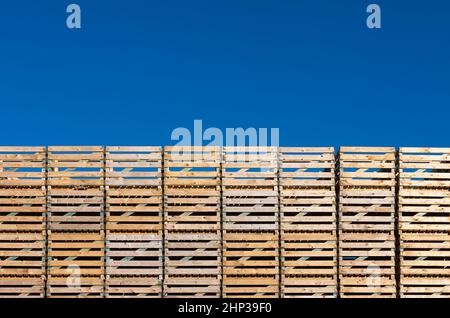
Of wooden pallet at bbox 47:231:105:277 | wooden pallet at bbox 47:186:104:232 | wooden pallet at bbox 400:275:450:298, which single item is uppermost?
wooden pallet at bbox 47:186:104:232

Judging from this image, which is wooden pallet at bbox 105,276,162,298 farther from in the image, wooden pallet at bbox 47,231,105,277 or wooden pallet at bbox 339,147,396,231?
wooden pallet at bbox 339,147,396,231

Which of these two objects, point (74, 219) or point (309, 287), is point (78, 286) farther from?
point (309, 287)

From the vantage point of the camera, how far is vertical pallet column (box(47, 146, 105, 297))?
52.2 ft

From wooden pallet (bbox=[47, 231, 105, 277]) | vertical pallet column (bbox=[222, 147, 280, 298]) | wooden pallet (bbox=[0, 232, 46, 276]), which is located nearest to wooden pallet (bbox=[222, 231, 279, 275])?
vertical pallet column (bbox=[222, 147, 280, 298])

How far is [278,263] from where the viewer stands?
15930 mm

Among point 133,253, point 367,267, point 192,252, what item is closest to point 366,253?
point 367,267

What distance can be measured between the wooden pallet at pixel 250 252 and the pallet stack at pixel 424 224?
266 centimetres

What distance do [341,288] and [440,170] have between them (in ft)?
10.9

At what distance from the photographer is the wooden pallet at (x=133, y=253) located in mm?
15906

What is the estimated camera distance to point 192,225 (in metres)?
16.0

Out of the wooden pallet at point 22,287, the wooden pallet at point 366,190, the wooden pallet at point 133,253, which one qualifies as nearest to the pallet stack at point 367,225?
the wooden pallet at point 366,190

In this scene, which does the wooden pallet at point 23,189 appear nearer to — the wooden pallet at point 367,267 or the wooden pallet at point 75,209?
the wooden pallet at point 75,209

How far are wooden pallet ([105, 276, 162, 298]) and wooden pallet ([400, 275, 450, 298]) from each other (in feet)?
16.6
